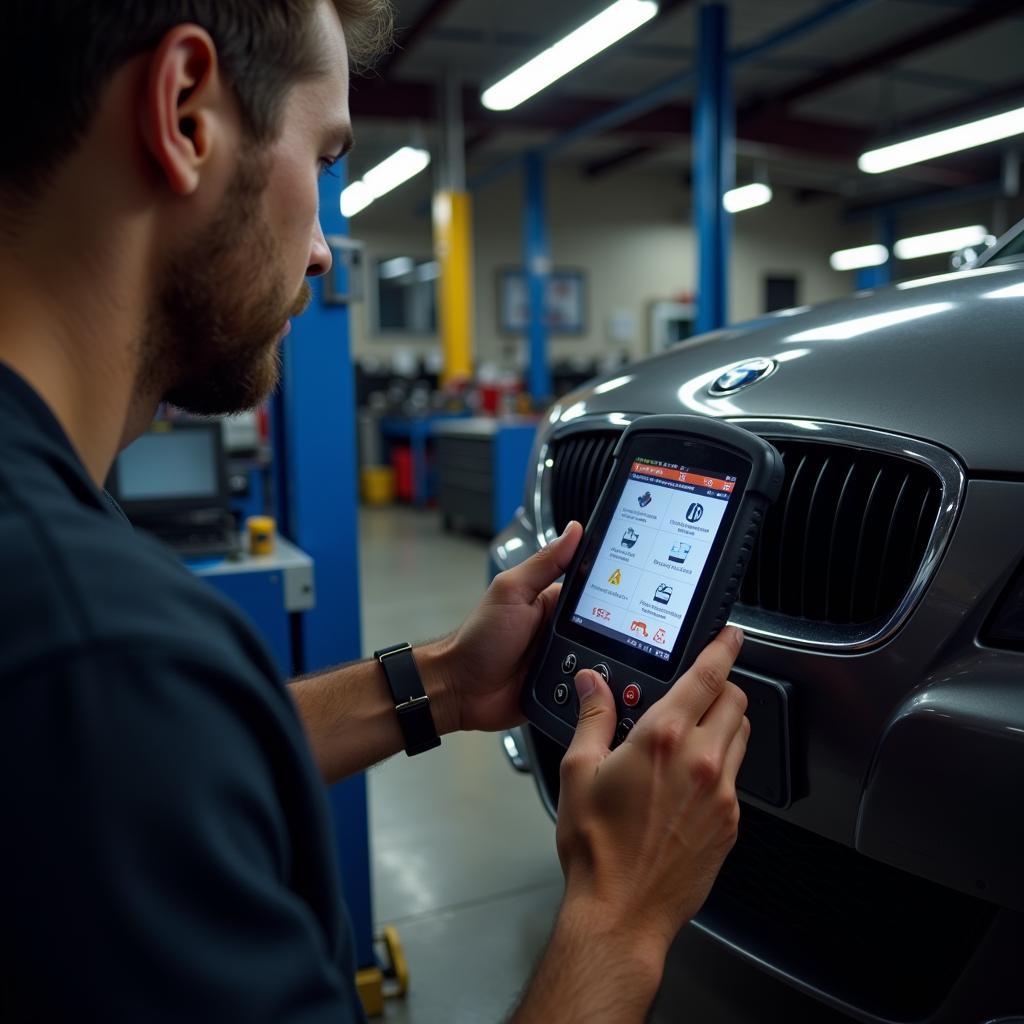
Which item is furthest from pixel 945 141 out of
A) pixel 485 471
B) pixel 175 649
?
pixel 175 649

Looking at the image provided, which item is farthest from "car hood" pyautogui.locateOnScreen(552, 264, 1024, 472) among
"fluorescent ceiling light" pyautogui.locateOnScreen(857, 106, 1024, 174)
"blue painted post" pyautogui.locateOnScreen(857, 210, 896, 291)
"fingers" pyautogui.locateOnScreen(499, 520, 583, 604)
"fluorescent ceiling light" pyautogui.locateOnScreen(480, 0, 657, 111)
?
"blue painted post" pyautogui.locateOnScreen(857, 210, 896, 291)

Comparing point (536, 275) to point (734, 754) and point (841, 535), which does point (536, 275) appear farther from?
point (734, 754)

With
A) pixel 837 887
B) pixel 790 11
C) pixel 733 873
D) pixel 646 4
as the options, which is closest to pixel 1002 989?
pixel 837 887

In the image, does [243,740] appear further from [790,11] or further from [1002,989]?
[790,11]

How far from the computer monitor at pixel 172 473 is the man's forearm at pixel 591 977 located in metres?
1.57

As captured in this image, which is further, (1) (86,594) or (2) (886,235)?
(2) (886,235)

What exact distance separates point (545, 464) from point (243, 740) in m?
1.21

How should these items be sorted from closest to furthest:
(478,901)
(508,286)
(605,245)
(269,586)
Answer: (269,586) → (478,901) → (508,286) → (605,245)

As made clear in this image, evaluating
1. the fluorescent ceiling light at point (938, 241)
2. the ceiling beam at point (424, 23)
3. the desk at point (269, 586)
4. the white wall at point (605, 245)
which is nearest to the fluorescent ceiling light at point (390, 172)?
the ceiling beam at point (424, 23)

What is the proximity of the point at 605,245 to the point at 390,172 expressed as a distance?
5358 mm

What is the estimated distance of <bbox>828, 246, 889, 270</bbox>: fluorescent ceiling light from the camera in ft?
47.7

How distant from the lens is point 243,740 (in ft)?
1.48

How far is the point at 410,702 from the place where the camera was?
1083mm

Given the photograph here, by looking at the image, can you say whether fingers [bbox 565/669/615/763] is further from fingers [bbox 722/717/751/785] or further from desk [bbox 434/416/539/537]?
desk [bbox 434/416/539/537]
